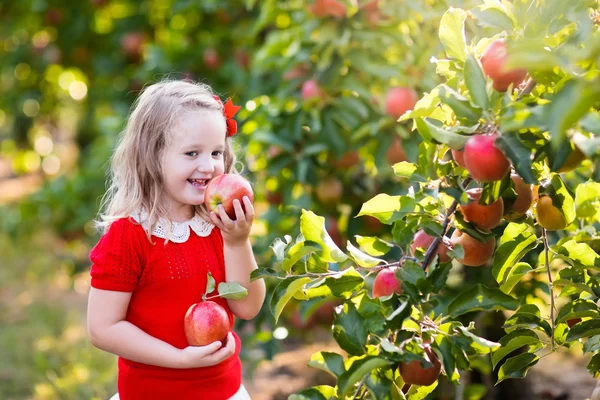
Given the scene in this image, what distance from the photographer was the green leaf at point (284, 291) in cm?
127

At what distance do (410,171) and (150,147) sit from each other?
519mm

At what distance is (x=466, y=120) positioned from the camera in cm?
113

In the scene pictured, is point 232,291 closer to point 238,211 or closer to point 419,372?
point 238,211

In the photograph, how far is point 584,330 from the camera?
1.37 m

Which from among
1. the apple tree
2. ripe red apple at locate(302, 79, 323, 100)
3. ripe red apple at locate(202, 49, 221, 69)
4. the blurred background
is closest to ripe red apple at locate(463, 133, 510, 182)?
the apple tree

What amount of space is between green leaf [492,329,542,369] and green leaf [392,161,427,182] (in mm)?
361

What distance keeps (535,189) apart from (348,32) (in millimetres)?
1304

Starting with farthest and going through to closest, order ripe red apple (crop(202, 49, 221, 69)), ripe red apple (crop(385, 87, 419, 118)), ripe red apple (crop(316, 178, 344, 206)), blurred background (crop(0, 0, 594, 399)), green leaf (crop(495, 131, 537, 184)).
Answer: ripe red apple (crop(202, 49, 221, 69)), ripe red apple (crop(316, 178, 344, 206)), blurred background (crop(0, 0, 594, 399)), ripe red apple (crop(385, 87, 419, 118)), green leaf (crop(495, 131, 537, 184))

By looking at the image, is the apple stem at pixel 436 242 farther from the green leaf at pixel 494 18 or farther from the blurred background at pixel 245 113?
the blurred background at pixel 245 113

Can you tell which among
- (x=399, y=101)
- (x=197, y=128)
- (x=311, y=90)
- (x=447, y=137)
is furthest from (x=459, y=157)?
(x=311, y=90)

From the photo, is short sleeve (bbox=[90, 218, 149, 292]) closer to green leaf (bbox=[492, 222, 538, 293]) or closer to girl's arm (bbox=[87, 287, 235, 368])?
girl's arm (bbox=[87, 287, 235, 368])

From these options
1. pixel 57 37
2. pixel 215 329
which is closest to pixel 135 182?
pixel 215 329

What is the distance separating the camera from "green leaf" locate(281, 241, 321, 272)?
1.28m

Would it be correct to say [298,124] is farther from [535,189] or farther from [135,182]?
[535,189]
